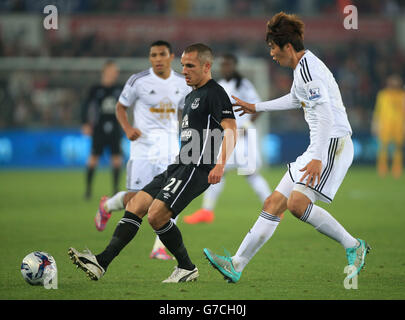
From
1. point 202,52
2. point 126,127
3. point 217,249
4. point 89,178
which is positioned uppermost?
point 202,52

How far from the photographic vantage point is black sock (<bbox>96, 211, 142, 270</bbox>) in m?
6.40

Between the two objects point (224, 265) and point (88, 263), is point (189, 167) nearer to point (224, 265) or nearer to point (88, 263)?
point (224, 265)

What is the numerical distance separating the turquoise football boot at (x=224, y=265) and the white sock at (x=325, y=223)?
715 millimetres

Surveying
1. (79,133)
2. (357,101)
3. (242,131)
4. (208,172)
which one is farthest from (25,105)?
(208,172)

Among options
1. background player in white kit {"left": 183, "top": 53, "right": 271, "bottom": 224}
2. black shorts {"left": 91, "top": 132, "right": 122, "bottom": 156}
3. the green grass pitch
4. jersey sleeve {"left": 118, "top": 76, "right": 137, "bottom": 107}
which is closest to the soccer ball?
the green grass pitch

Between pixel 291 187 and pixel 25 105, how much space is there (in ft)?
55.1

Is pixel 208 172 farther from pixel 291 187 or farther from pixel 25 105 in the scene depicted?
pixel 25 105

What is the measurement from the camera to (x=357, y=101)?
82.9ft

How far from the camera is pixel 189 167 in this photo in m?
6.50

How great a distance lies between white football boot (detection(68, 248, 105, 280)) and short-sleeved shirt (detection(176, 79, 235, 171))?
110 cm

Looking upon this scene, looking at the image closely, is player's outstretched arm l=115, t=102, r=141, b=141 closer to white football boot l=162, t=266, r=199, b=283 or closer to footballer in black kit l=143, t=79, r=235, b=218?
footballer in black kit l=143, t=79, r=235, b=218

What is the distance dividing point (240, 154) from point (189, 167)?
5.25 m

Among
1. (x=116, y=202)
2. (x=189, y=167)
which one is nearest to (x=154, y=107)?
(x=116, y=202)

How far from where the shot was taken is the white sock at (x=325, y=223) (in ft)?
20.8
